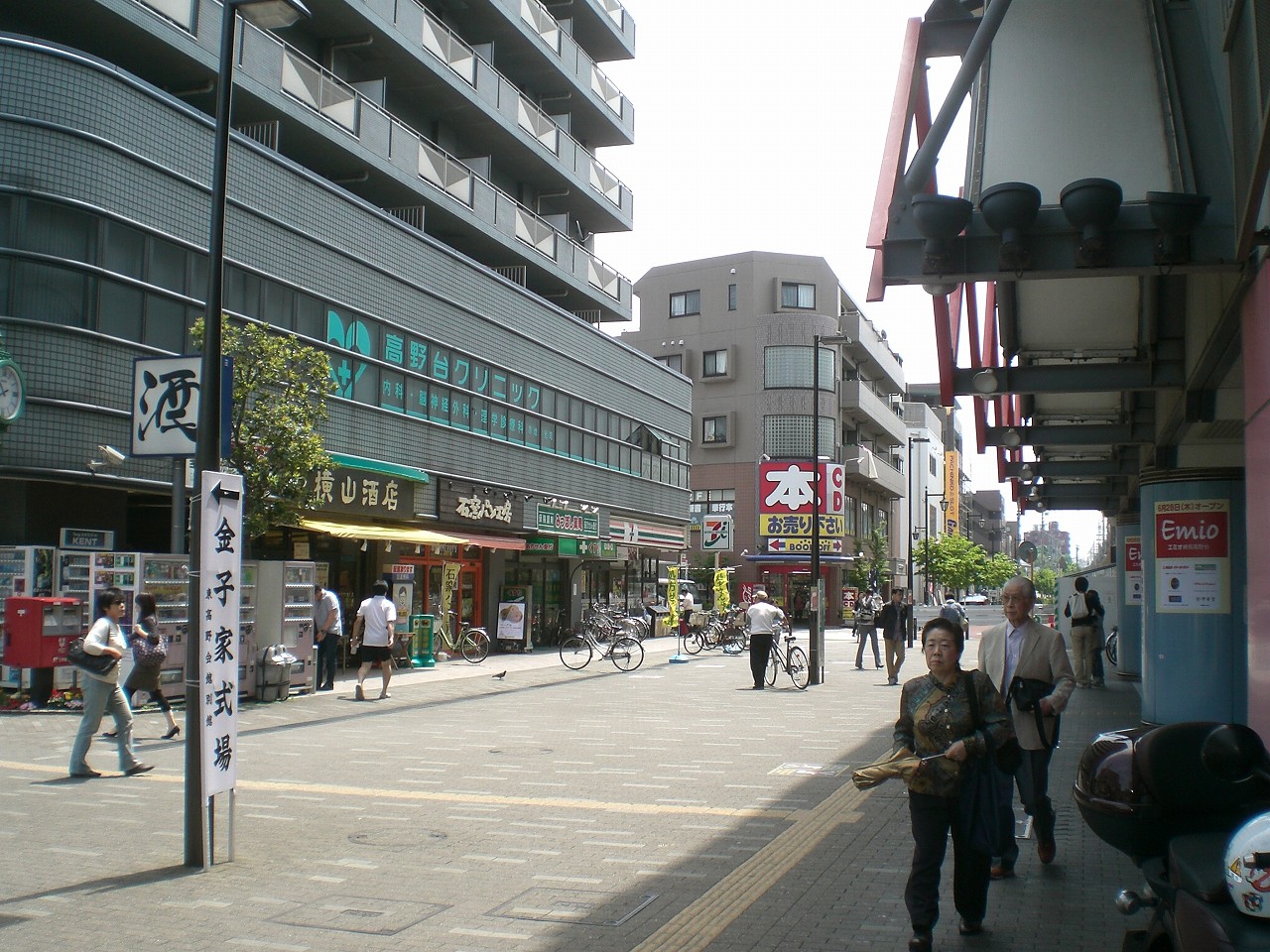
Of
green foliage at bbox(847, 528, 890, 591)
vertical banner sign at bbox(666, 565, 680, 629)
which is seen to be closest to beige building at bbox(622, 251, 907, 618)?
green foliage at bbox(847, 528, 890, 591)

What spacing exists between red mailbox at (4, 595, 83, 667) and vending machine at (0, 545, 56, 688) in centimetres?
29

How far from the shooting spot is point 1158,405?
13.5 meters

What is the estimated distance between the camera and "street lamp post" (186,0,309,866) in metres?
7.31

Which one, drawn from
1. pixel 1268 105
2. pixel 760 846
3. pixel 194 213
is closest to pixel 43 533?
pixel 194 213

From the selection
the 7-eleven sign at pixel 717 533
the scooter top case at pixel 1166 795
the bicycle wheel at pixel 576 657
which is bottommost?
the bicycle wheel at pixel 576 657

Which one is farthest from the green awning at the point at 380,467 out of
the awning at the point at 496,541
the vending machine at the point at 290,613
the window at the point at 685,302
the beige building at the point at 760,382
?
the window at the point at 685,302

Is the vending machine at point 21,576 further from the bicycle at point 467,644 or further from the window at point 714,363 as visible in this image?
the window at point 714,363

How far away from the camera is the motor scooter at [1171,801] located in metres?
4.27

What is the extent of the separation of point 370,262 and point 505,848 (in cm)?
1776

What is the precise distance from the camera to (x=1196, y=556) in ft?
41.6

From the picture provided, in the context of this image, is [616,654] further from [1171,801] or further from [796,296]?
[796,296]

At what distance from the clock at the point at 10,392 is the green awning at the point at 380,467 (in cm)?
644

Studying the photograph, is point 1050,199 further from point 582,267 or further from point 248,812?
point 582,267

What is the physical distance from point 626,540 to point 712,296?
27102 millimetres
